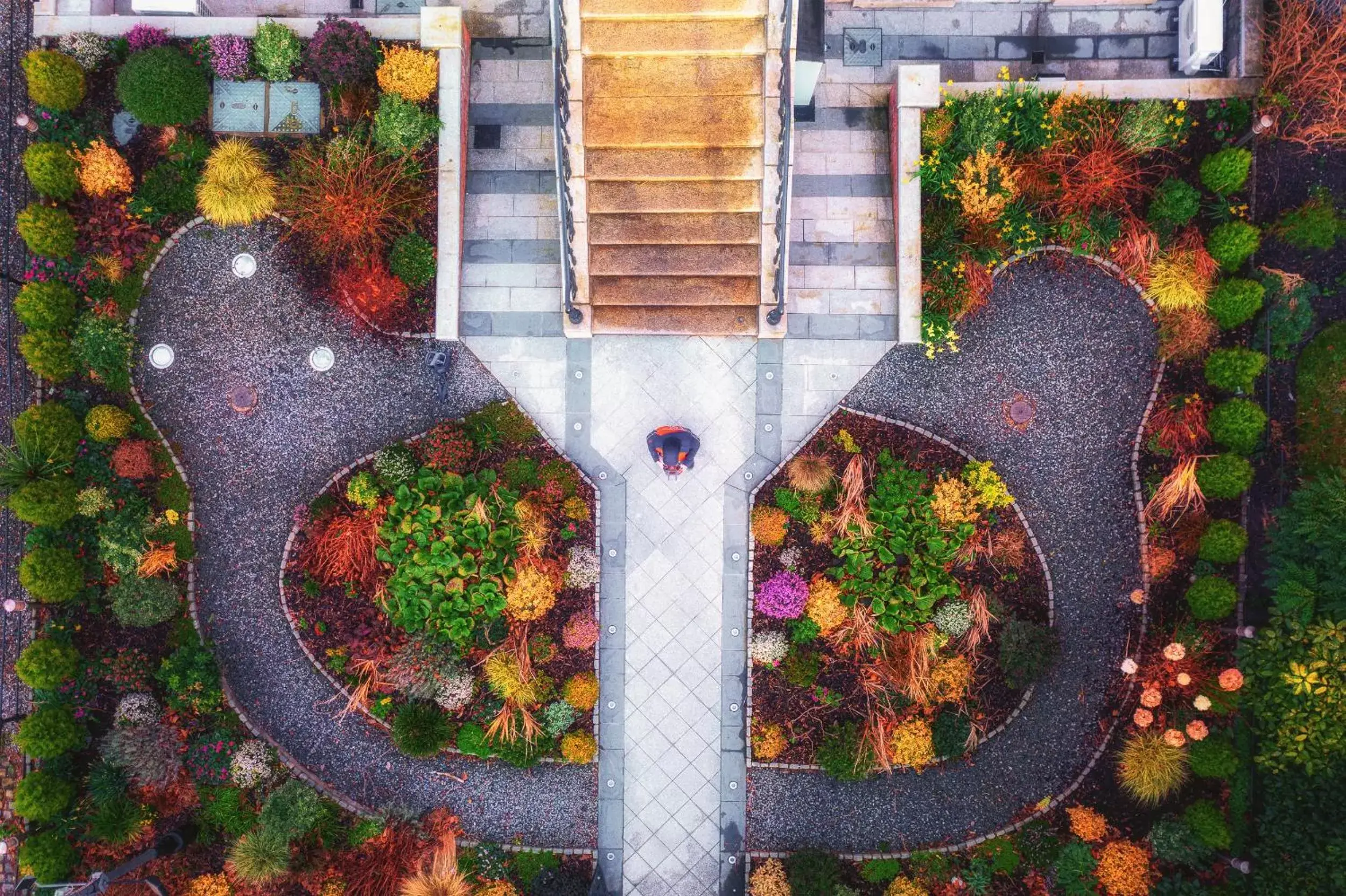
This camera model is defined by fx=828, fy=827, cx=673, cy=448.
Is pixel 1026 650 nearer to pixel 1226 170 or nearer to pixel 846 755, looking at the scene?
pixel 846 755

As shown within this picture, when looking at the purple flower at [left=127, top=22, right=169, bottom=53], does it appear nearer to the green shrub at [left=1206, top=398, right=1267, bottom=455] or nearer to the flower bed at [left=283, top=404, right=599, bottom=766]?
the flower bed at [left=283, top=404, right=599, bottom=766]

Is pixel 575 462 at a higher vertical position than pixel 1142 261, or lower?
lower

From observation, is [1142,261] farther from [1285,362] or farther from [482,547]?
[482,547]

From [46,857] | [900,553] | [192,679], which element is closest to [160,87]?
[192,679]

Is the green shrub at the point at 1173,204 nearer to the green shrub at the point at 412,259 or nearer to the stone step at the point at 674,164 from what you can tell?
the stone step at the point at 674,164

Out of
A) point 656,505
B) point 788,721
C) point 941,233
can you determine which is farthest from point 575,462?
point 941,233

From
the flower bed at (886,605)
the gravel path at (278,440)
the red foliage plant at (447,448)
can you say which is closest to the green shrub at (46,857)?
the gravel path at (278,440)

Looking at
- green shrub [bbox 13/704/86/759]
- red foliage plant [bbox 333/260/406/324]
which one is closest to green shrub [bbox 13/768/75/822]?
green shrub [bbox 13/704/86/759]

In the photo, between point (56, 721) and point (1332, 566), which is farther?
point (56, 721)
